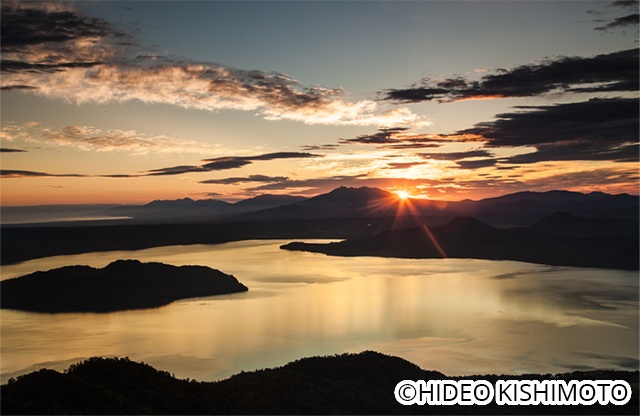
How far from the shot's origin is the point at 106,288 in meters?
86.7

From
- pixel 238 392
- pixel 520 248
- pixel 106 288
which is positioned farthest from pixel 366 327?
pixel 520 248

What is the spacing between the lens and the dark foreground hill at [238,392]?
23781 mm

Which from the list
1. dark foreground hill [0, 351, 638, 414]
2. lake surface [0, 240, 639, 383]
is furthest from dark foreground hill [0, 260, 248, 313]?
dark foreground hill [0, 351, 638, 414]

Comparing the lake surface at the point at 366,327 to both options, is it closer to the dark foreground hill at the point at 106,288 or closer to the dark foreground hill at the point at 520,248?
the dark foreground hill at the point at 106,288

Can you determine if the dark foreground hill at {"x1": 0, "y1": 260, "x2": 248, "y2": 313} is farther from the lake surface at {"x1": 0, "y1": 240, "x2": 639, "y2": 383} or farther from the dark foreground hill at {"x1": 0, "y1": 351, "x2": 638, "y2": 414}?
the dark foreground hill at {"x1": 0, "y1": 351, "x2": 638, "y2": 414}

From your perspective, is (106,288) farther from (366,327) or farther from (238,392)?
(238,392)

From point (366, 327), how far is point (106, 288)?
41.5 metres

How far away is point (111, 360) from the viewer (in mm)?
29203

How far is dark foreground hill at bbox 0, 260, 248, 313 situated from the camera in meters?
82.4

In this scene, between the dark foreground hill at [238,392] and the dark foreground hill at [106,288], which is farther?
the dark foreground hill at [106,288]

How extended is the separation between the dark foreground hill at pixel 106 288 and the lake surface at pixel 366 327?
3992 mm

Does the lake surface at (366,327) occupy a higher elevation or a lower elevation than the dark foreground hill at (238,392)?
lower

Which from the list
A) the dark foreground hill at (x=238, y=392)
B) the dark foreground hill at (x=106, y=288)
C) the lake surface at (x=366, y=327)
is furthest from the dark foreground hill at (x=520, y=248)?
the dark foreground hill at (x=238, y=392)

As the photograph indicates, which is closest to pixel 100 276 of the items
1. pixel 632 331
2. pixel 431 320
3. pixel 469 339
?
pixel 431 320
